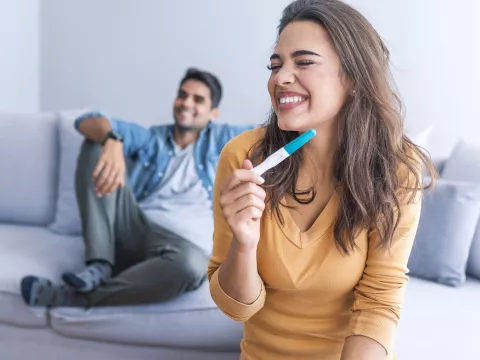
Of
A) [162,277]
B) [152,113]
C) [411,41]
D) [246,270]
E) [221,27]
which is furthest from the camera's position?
[152,113]

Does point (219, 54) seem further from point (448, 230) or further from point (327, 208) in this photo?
point (327, 208)

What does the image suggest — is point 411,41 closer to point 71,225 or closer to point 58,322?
point 71,225

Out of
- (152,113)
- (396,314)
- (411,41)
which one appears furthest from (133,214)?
(411,41)

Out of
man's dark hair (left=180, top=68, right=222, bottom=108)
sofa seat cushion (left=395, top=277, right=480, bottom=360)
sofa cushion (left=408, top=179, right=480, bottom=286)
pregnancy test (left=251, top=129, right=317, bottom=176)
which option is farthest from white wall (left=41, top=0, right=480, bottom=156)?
pregnancy test (left=251, top=129, right=317, bottom=176)

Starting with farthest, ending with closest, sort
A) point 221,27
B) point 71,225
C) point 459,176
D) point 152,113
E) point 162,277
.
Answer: point 152,113 → point 221,27 → point 71,225 → point 459,176 → point 162,277

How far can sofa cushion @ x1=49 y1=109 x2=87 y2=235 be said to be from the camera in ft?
7.02

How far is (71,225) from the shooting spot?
214cm

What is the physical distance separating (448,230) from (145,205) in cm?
104

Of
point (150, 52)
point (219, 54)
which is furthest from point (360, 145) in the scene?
point (150, 52)

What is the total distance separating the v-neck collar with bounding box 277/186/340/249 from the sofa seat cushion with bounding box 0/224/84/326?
1.01 m

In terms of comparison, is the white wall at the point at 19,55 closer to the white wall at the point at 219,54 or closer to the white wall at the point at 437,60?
the white wall at the point at 219,54

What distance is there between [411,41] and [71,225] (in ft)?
5.01

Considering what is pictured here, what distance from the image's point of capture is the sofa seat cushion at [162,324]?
161cm

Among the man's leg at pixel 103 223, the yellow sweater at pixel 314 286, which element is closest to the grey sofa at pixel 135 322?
the man's leg at pixel 103 223
